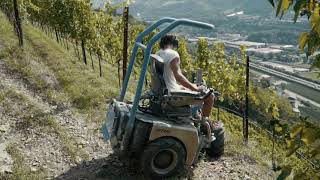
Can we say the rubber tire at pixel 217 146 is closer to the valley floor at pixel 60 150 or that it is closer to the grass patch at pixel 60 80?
the valley floor at pixel 60 150

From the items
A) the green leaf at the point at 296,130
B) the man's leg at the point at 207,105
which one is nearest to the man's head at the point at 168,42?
the man's leg at the point at 207,105

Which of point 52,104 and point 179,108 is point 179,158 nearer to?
point 179,108

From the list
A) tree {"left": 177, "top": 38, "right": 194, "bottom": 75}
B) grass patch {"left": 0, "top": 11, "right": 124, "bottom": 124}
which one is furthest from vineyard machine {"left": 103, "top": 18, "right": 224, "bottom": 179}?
tree {"left": 177, "top": 38, "right": 194, "bottom": 75}

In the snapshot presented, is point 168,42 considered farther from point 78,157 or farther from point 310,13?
point 310,13

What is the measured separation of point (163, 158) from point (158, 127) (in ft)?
1.64

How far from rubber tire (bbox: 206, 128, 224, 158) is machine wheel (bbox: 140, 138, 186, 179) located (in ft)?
3.98

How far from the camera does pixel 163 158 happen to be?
6.27m

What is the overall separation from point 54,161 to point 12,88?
13.7 ft

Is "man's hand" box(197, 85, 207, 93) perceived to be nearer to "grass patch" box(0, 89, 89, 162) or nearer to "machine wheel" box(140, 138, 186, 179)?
"machine wheel" box(140, 138, 186, 179)

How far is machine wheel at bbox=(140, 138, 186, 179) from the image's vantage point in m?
6.07

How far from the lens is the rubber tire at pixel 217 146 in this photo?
24.2 feet

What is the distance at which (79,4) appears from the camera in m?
17.6

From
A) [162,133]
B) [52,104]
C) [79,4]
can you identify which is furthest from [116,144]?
[79,4]

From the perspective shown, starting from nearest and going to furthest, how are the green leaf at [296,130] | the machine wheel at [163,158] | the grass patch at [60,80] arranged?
1. the green leaf at [296,130]
2. the machine wheel at [163,158]
3. the grass patch at [60,80]
